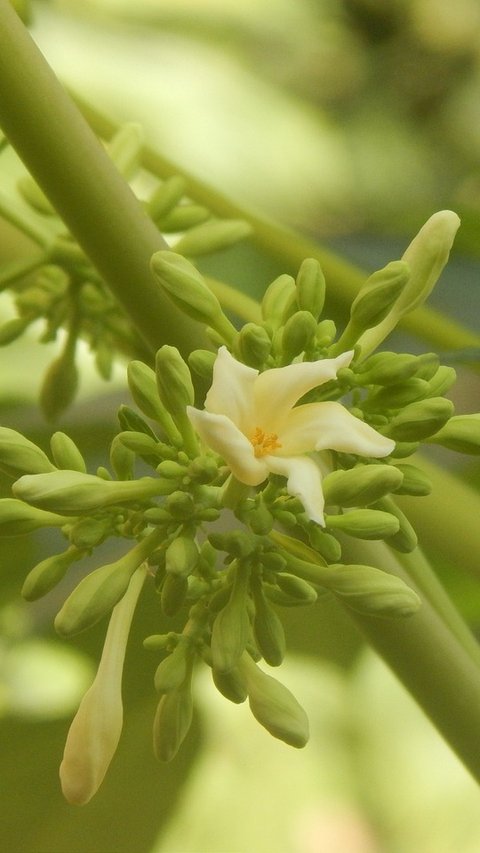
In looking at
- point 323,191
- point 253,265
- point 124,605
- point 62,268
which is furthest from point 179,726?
point 323,191

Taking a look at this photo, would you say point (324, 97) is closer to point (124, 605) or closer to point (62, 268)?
point (62, 268)

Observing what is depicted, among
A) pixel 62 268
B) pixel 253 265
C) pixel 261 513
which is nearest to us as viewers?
pixel 261 513

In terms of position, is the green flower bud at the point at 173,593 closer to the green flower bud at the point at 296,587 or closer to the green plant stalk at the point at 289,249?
the green flower bud at the point at 296,587

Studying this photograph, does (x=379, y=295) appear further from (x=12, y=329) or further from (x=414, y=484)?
(x=12, y=329)

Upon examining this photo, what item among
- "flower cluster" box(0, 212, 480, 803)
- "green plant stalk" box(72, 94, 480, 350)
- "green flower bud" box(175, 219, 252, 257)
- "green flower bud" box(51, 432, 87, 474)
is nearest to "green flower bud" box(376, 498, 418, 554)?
"flower cluster" box(0, 212, 480, 803)

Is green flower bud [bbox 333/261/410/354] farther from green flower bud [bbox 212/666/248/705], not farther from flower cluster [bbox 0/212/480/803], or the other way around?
green flower bud [bbox 212/666/248/705]

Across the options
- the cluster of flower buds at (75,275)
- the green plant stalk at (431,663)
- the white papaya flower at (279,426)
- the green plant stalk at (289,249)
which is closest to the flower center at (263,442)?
the white papaya flower at (279,426)
